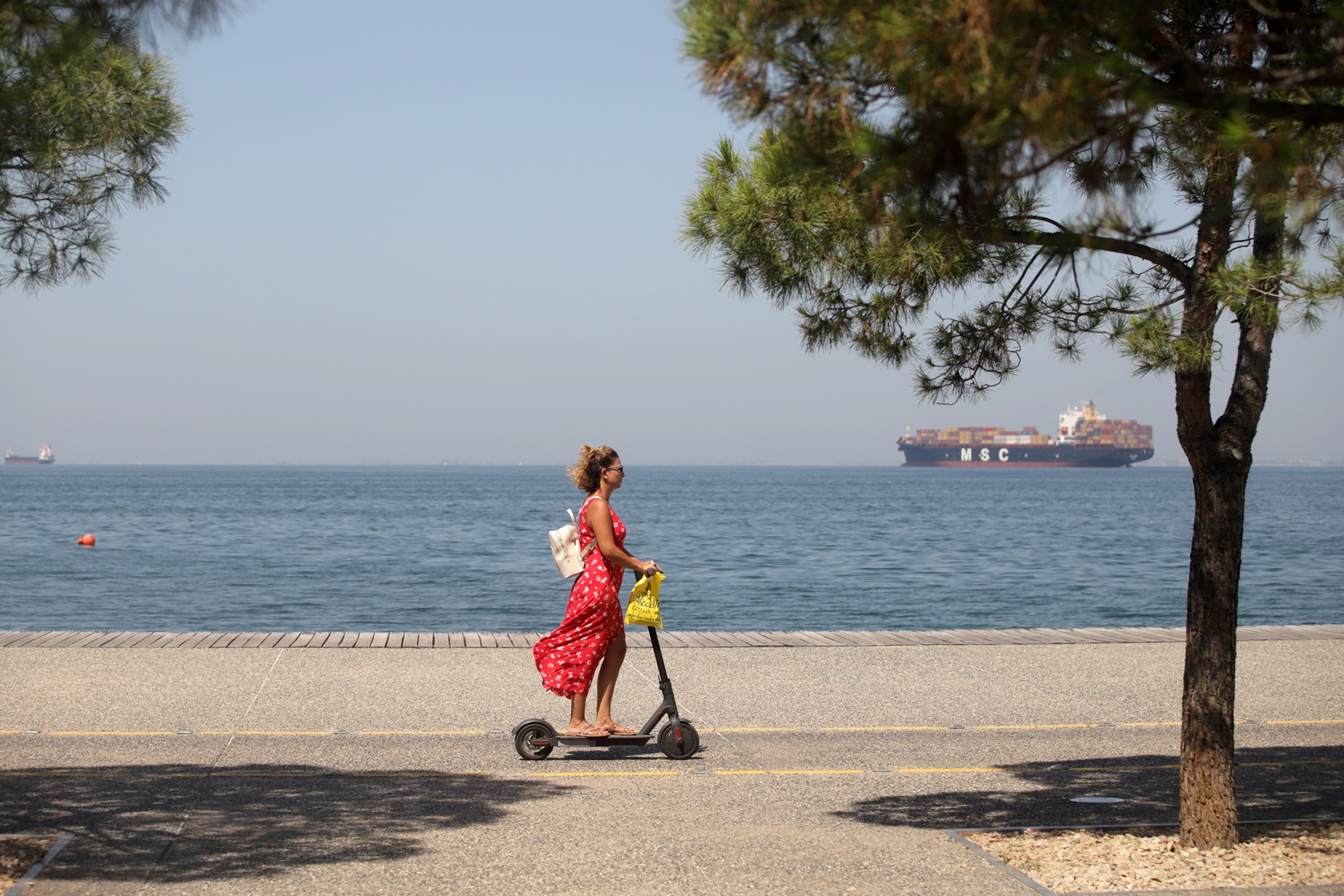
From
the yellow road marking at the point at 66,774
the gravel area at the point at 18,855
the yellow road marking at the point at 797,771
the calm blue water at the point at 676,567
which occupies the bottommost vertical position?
the calm blue water at the point at 676,567

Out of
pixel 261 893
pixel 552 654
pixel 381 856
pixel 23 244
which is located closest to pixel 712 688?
pixel 552 654

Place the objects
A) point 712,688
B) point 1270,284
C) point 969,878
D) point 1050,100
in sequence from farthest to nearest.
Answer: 1. point 712,688
2. point 969,878
3. point 1270,284
4. point 1050,100

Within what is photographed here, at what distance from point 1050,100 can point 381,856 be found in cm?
347

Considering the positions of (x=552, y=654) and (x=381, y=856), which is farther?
(x=552, y=654)

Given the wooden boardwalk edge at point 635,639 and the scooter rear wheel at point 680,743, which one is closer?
the scooter rear wheel at point 680,743

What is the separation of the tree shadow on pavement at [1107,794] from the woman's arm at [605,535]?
169 cm

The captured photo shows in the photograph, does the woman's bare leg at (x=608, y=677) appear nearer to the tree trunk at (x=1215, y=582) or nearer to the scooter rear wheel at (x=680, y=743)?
the scooter rear wheel at (x=680, y=743)

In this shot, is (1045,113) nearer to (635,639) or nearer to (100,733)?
(100,733)

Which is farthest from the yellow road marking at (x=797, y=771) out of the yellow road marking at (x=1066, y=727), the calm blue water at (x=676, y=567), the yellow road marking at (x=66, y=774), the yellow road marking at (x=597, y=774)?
the calm blue water at (x=676, y=567)

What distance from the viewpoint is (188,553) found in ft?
130

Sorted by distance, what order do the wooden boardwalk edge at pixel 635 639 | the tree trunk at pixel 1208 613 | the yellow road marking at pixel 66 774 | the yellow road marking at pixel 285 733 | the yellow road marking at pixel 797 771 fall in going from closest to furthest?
the tree trunk at pixel 1208 613, the yellow road marking at pixel 66 774, the yellow road marking at pixel 797 771, the yellow road marking at pixel 285 733, the wooden boardwalk edge at pixel 635 639

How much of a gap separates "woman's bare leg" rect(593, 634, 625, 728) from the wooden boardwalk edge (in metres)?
3.42

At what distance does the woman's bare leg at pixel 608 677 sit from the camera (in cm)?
661

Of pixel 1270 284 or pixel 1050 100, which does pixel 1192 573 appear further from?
pixel 1050 100
